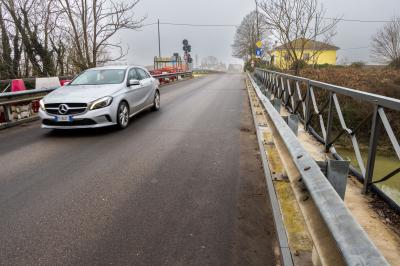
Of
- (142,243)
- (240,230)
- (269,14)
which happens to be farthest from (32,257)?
(269,14)

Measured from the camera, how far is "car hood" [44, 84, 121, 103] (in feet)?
24.2

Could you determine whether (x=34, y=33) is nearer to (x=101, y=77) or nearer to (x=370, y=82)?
(x=101, y=77)

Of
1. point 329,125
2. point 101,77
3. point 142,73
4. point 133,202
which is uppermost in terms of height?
point 142,73

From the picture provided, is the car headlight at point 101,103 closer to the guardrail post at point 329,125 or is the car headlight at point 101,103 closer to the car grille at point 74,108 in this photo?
the car grille at point 74,108

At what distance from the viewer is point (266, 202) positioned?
13.0 feet

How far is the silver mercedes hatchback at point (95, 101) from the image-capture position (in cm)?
729

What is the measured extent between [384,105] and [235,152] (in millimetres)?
3265

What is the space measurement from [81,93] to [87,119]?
83cm

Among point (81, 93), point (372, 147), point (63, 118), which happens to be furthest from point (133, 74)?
point (372, 147)

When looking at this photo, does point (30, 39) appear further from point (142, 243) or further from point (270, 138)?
point (142, 243)

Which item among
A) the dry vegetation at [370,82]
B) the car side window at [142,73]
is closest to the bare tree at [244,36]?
the dry vegetation at [370,82]

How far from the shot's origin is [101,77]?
29.5ft

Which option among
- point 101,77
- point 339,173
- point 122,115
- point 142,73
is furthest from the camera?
point 142,73

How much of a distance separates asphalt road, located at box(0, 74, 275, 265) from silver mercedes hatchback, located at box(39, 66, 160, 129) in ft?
1.42
